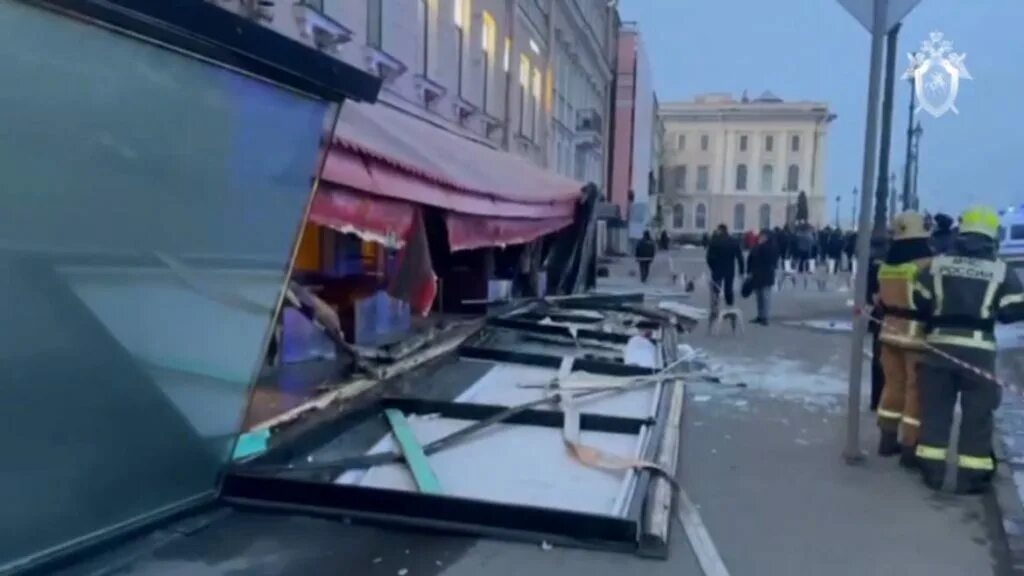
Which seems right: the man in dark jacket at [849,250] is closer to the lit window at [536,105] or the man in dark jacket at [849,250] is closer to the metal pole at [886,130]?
the lit window at [536,105]

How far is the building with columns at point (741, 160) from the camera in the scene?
336ft

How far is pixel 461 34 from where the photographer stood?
17922 mm

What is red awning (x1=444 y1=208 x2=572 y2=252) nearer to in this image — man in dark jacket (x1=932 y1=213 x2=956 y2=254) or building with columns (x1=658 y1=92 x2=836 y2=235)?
man in dark jacket (x1=932 y1=213 x2=956 y2=254)

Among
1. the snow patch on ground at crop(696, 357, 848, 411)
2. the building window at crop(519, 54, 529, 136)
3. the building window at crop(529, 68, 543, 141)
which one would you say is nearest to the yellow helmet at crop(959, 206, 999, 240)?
the snow patch on ground at crop(696, 357, 848, 411)

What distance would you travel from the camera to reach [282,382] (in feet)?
22.3

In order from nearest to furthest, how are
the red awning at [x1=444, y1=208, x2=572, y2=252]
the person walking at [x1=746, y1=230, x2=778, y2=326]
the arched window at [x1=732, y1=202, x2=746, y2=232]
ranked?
the red awning at [x1=444, y1=208, x2=572, y2=252] → the person walking at [x1=746, y1=230, x2=778, y2=326] → the arched window at [x1=732, y1=202, x2=746, y2=232]

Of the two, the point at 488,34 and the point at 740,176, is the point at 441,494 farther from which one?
the point at 740,176

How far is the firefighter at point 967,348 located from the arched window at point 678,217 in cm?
9955

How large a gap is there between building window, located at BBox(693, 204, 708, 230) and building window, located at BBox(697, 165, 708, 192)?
75.3 inches

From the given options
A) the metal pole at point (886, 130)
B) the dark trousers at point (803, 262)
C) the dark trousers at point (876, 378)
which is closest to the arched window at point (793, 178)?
the dark trousers at point (803, 262)

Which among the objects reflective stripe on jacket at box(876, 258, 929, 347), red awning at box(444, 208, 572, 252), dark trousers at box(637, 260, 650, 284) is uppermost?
red awning at box(444, 208, 572, 252)

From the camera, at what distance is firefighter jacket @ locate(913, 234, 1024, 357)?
577 centimetres

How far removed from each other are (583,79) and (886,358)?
32599 millimetres

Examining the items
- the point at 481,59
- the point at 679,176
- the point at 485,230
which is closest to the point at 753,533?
the point at 485,230
